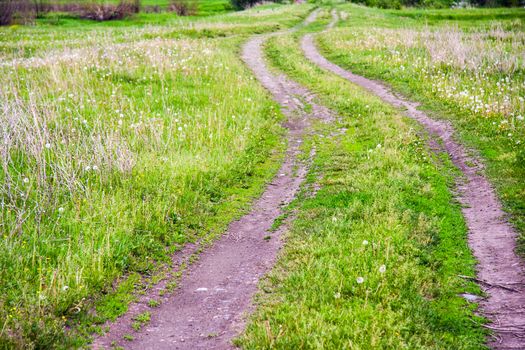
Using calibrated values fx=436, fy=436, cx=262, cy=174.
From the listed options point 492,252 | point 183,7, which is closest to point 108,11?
point 183,7

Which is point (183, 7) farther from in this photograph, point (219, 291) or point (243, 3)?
point (219, 291)

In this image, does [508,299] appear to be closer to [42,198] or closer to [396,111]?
[42,198]

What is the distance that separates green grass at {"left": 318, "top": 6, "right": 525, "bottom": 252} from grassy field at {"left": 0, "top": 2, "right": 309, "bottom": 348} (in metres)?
5.29

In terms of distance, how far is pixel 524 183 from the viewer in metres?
9.10

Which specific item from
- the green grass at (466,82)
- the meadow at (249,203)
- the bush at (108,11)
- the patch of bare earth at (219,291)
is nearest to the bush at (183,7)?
the bush at (108,11)

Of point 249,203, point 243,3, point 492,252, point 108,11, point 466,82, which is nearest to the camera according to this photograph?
point 492,252

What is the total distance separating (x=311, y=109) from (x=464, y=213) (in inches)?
310

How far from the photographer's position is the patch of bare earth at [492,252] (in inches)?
210

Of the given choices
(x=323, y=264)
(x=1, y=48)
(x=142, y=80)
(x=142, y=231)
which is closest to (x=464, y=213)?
(x=323, y=264)

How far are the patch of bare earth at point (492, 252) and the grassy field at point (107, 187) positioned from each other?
14.2ft

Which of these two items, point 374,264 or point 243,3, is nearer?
point 374,264

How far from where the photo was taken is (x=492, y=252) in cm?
691

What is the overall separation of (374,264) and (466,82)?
13.3 metres

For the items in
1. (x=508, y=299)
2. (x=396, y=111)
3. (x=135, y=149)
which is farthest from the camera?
(x=396, y=111)
